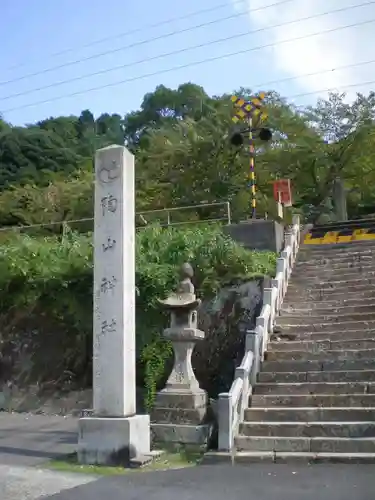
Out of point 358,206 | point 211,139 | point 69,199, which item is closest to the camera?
point 211,139

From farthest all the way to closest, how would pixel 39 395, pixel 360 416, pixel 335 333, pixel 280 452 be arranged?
pixel 39 395 < pixel 335 333 < pixel 360 416 < pixel 280 452

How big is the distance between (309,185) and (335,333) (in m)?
16.2

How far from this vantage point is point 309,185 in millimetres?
27375

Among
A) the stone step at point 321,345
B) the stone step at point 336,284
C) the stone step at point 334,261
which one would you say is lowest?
the stone step at point 321,345

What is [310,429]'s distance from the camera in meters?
9.11

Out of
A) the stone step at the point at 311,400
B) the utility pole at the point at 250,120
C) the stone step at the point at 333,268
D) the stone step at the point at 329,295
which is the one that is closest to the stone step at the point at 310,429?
the stone step at the point at 311,400

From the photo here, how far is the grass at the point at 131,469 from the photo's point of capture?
8078 mm

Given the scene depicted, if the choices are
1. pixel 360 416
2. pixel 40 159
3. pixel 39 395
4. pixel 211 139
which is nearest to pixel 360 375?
pixel 360 416

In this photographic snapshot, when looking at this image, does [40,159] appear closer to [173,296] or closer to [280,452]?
[173,296]

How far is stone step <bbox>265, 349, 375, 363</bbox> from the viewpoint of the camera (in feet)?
36.3

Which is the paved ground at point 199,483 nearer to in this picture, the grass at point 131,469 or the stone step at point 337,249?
the grass at point 131,469

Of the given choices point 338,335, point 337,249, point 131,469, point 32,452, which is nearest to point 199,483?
point 131,469

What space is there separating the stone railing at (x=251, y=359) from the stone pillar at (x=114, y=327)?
1179 millimetres

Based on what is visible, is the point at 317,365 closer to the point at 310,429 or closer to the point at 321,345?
the point at 321,345
